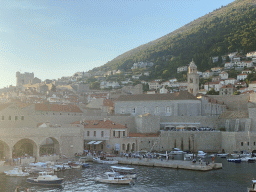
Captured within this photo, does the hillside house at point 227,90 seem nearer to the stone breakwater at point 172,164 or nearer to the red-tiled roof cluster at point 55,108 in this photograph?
the red-tiled roof cluster at point 55,108

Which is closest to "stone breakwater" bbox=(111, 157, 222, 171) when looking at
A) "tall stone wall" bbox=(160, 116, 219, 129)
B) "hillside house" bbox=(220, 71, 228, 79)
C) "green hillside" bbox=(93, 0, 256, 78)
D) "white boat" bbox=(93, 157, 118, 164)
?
"white boat" bbox=(93, 157, 118, 164)

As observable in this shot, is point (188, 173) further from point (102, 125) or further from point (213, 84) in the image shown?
point (213, 84)

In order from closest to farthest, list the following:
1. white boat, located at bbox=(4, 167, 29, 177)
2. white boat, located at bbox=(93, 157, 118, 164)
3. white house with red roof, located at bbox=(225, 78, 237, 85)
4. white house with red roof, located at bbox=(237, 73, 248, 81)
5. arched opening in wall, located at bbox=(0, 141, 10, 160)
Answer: white boat, located at bbox=(4, 167, 29, 177) → arched opening in wall, located at bbox=(0, 141, 10, 160) → white boat, located at bbox=(93, 157, 118, 164) → white house with red roof, located at bbox=(225, 78, 237, 85) → white house with red roof, located at bbox=(237, 73, 248, 81)

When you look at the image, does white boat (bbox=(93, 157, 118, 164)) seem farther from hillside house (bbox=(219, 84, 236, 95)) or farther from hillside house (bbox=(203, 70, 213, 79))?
hillside house (bbox=(203, 70, 213, 79))

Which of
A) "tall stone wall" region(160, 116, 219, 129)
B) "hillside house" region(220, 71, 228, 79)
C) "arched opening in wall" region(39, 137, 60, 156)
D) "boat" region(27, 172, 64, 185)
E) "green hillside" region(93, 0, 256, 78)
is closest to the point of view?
"boat" region(27, 172, 64, 185)

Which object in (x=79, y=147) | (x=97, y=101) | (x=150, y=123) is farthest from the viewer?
(x=97, y=101)

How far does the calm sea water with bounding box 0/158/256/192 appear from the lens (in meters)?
24.1

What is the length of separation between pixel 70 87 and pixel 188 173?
99.9m

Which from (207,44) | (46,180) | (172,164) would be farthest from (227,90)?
(46,180)

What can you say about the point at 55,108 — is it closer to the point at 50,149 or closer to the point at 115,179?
the point at 50,149

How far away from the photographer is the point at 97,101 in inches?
2643

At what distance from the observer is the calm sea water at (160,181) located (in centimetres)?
2409

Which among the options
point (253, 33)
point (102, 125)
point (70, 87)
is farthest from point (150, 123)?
point (253, 33)

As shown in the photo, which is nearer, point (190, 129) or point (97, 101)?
point (190, 129)
